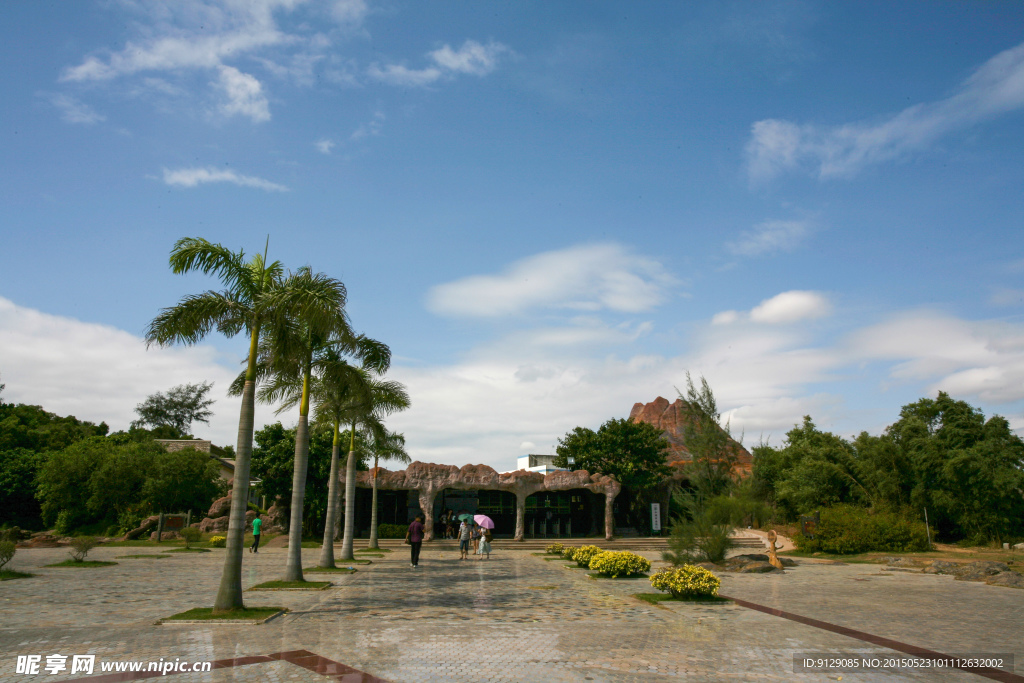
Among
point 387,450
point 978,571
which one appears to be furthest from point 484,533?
point 978,571

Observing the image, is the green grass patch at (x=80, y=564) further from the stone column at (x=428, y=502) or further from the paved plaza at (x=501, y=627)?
the stone column at (x=428, y=502)

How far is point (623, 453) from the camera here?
4303 centimetres

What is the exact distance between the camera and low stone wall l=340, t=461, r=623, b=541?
124 ft

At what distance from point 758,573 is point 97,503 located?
36667 mm

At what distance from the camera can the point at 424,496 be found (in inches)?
1505

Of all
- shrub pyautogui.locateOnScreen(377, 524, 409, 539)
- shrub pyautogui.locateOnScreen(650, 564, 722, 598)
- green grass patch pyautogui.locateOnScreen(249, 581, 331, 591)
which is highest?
shrub pyautogui.locateOnScreen(650, 564, 722, 598)

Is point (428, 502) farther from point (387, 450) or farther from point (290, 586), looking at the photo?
point (290, 586)

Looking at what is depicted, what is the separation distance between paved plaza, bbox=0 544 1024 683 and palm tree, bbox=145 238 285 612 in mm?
1433

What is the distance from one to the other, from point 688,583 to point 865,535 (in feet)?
69.6

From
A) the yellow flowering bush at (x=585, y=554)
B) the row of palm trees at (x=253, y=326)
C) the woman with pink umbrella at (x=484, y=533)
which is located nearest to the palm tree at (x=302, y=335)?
the row of palm trees at (x=253, y=326)

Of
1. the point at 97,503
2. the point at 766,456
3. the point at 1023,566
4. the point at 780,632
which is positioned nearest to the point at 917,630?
the point at 780,632

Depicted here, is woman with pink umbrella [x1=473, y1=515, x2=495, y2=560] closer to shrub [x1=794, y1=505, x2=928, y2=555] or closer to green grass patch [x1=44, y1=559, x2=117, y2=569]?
green grass patch [x1=44, y1=559, x2=117, y2=569]

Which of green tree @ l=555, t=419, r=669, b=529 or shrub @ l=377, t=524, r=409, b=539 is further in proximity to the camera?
green tree @ l=555, t=419, r=669, b=529

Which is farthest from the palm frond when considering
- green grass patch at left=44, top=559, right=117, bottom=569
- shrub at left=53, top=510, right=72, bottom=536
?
shrub at left=53, top=510, right=72, bottom=536
